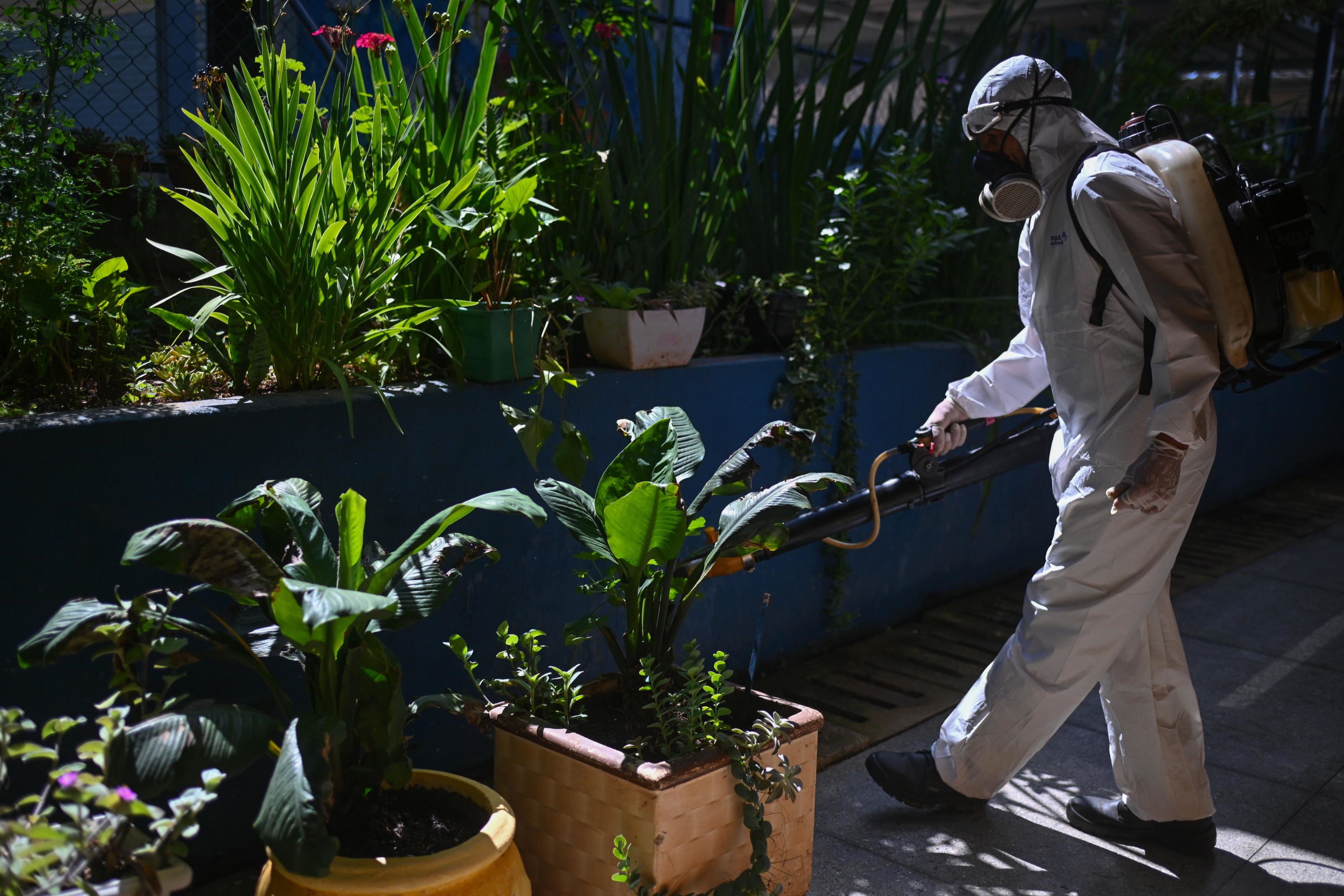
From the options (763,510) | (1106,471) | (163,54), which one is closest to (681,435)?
(763,510)

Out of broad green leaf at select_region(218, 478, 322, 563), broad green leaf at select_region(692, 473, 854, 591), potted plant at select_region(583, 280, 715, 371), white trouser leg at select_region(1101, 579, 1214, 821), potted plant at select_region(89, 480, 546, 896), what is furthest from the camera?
potted plant at select_region(583, 280, 715, 371)

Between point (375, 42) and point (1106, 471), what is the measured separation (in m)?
→ 1.92

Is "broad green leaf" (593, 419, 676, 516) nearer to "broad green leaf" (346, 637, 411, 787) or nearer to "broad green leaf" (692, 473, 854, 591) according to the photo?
"broad green leaf" (692, 473, 854, 591)

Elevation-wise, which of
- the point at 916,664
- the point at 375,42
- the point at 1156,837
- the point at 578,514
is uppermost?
the point at 375,42

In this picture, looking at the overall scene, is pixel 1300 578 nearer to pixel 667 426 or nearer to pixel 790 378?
pixel 790 378

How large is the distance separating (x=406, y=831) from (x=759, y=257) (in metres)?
2.54

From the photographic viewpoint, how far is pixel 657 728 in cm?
227

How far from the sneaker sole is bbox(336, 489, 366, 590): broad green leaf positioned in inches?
75.9

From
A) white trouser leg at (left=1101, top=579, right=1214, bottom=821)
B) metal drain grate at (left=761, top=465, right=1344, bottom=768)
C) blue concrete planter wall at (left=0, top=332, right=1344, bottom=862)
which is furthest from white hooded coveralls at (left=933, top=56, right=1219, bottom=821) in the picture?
blue concrete planter wall at (left=0, top=332, right=1344, bottom=862)

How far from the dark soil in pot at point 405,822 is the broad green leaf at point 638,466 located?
24.6 inches

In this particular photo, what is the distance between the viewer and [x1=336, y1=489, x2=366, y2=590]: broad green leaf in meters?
1.91

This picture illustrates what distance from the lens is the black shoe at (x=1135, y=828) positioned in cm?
272

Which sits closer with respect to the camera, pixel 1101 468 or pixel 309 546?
pixel 309 546

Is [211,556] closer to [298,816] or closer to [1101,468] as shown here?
[298,816]
